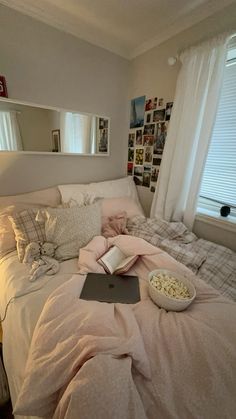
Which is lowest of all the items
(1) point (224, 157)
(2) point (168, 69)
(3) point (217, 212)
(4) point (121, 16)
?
(3) point (217, 212)

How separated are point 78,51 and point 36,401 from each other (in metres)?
2.30

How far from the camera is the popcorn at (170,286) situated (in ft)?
2.78

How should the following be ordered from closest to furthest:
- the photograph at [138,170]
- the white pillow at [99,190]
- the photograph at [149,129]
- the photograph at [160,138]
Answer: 1. the white pillow at [99,190]
2. the photograph at [160,138]
3. the photograph at [149,129]
4. the photograph at [138,170]

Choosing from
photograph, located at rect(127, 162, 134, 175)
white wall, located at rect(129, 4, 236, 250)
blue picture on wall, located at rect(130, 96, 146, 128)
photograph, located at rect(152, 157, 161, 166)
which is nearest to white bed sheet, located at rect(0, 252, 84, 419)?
white wall, located at rect(129, 4, 236, 250)

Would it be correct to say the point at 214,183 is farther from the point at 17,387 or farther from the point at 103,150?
the point at 17,387

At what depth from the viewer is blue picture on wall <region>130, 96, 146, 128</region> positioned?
201 cm

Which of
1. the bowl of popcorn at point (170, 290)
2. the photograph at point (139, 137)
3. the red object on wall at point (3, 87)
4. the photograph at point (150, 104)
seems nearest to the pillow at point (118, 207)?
the photograph at point (139, 137)

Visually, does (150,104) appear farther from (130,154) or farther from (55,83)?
(55,83)

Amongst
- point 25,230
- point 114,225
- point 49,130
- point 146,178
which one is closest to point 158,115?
point 146,178

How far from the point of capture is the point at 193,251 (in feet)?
4.36

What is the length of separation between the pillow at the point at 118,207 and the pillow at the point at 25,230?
59cm

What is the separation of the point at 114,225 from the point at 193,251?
2.08ft

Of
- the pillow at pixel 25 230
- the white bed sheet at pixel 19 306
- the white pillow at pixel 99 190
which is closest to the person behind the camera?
the white bed sheet at pixel 19 306

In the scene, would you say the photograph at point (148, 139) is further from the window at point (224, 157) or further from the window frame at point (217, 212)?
the window frame at point (217, 212)
